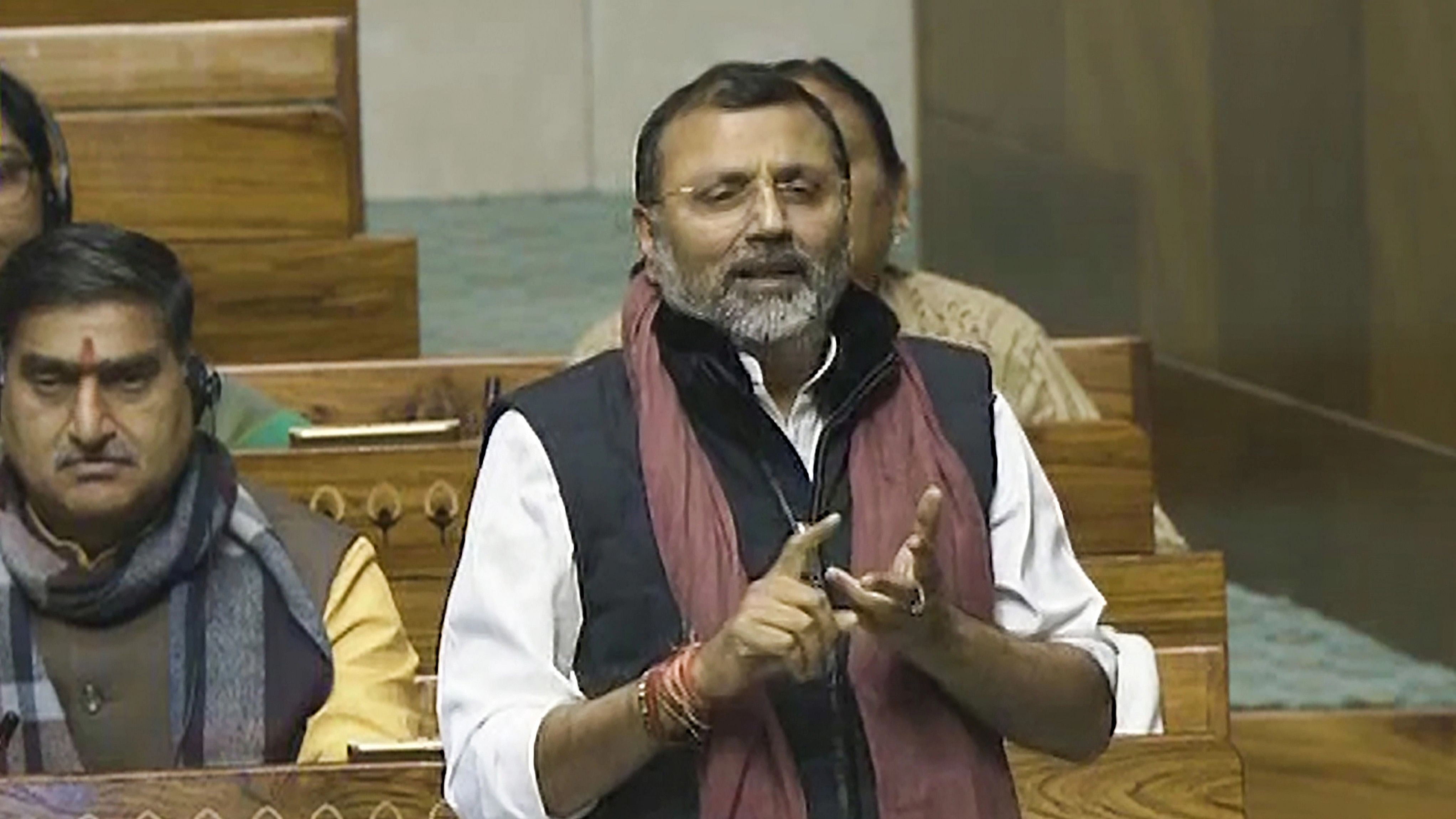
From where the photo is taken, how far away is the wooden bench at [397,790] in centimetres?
283

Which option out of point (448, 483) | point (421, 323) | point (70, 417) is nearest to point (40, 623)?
point (70, 417)

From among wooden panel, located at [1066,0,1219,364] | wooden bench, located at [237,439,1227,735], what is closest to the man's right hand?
wooden bench, located at [237,439,1227,735]

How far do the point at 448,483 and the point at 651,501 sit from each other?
141cm

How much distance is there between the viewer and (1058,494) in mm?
3711

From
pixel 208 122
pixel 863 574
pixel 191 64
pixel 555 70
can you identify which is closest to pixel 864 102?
pixel 208 122

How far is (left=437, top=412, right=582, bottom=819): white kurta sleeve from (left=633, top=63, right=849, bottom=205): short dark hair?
187 mm

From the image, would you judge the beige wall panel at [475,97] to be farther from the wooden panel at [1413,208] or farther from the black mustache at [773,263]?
the black mustache at [773,263]

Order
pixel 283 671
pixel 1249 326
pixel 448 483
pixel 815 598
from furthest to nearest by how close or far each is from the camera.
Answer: pixel 1249 326 → pixel 448 483 → pixel 283 671 → pixel 815 598

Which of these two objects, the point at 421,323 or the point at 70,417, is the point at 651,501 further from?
the point at 421,323

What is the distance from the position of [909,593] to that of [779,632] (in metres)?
0.08

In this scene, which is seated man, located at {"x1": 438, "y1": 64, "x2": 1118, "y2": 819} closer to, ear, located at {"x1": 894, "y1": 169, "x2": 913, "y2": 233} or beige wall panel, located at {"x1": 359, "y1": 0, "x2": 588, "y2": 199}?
ear, located at {"x1": 894, "y1": 169, "x2": 913, "y2": 233}

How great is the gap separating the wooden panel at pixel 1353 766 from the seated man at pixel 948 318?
0.22 meters

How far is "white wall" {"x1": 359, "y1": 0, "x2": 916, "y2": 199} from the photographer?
7379mm

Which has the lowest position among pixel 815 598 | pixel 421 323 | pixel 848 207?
pixel 421 323
